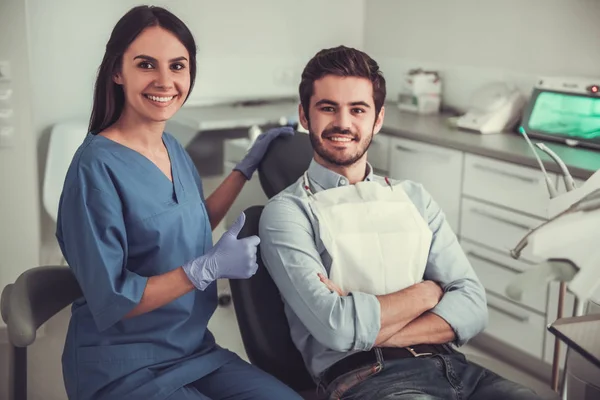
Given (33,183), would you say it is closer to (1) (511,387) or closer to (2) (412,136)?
(2) (412,136)

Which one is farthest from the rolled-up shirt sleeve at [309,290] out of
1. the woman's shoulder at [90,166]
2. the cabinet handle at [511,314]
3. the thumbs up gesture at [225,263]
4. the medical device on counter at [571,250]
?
the cabinet handle at [511,314]

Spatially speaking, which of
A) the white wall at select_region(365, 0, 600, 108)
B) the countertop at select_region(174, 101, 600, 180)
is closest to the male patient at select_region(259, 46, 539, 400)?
the countertop at select_region(174, 101, 600, 180)

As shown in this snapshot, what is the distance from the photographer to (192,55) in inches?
66.2

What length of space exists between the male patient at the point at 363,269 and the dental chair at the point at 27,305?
485 millimetres

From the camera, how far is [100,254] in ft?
4.66

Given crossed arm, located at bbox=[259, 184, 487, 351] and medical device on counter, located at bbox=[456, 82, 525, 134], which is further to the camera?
medical device on counter, located at bbox=[456, 82, 525, 134]

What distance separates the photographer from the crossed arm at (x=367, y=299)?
1528mm

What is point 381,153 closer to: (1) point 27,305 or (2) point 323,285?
(2) point 323,285

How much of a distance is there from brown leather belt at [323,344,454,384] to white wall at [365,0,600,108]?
2.07 meters

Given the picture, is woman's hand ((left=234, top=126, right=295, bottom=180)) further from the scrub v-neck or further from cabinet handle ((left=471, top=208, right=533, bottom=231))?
cabinet handle ((left=471, top=208, right=533, bottom=231))

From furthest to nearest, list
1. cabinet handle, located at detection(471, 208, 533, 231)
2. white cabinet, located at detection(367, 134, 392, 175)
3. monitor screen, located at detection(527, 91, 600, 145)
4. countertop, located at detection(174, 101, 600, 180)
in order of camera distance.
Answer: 1. white cabinet, located at detection(367, 134, 392, 175)
2. monitor screen, located at detection(527, 91, 600, 145)
3. cabinet handle, located at detection(471, 208, 533, 231)
4. countertop, located at detection(174, 101, 600, 180)

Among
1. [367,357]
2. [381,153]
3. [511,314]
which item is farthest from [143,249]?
[381,153]

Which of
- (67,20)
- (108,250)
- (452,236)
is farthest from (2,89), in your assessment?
(452,236)

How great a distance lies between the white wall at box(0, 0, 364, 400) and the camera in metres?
2.88
